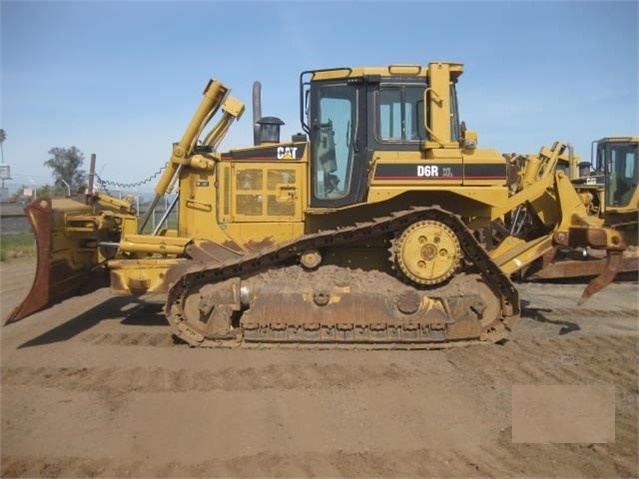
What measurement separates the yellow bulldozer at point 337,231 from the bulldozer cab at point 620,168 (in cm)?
700

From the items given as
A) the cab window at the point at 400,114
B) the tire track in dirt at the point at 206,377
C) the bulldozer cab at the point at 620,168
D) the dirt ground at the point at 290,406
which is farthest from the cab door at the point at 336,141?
the bulldozer cab at the point at 620,168

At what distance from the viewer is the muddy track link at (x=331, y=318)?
6742 millimetres

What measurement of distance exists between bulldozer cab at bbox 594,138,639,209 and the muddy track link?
8.66 m

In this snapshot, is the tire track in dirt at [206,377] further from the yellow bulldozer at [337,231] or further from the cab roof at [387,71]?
the cab roof at [387,71]

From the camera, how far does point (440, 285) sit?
6852 mm

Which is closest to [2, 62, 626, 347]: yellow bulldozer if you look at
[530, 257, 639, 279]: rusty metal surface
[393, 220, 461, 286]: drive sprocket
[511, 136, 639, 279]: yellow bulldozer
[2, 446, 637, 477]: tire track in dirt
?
[393, 220, 461, 286]: drive sprocket

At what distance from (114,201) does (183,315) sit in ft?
8.70

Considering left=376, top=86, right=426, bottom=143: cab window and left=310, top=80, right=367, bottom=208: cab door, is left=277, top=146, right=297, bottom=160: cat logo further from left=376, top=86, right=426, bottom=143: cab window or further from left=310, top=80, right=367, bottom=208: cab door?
left=376, top=86, right=426, bottom=143: cab window

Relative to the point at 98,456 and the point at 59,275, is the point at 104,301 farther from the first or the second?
the point at 98,456

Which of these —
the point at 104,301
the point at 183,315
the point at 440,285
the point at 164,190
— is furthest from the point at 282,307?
the point at 104,301

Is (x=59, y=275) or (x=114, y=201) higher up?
(x=114, y=201)

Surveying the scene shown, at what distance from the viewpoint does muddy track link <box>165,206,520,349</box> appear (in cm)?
674

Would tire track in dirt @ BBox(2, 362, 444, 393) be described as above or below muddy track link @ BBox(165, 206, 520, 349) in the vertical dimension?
below

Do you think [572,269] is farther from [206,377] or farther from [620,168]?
[620,168]
